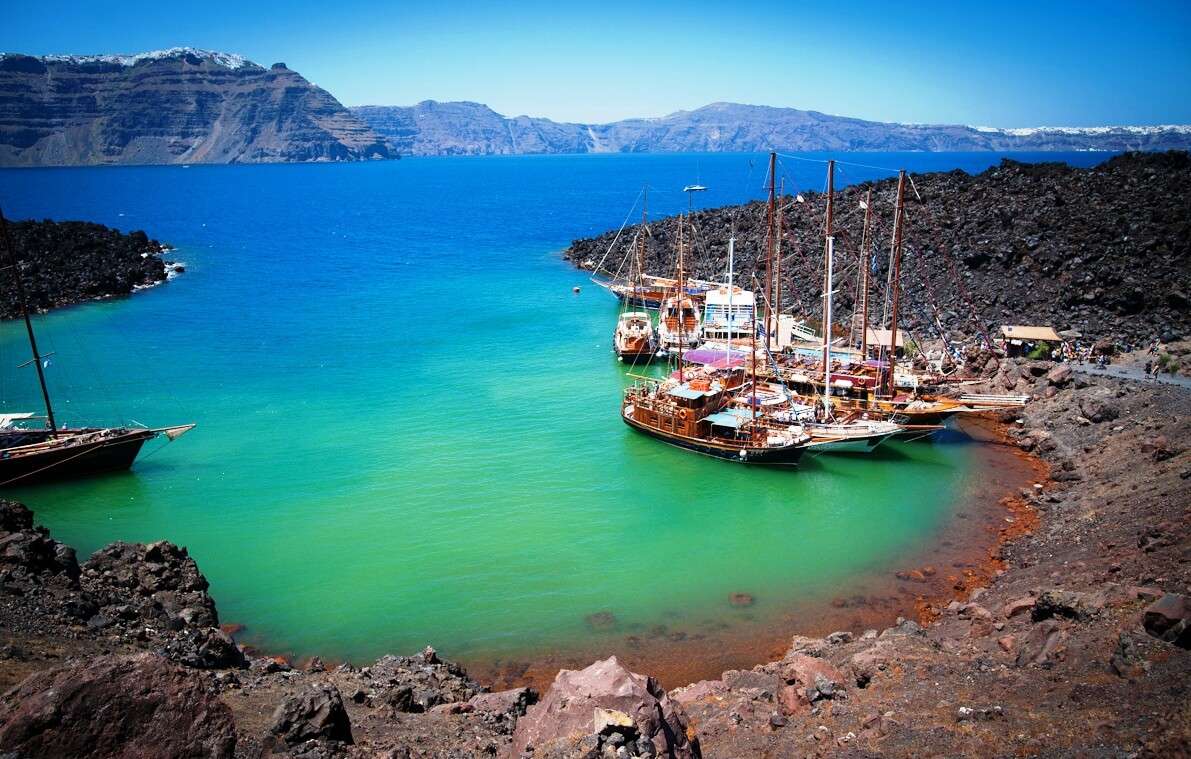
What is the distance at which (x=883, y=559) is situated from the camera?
26.3 m

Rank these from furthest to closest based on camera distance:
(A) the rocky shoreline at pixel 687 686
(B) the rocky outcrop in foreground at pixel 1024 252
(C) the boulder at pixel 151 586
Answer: (B) the rocky outcrop in foreground at pixel 1024 252, (C) the boulder at pixel 151 586, (A) the rocky shoreline at pixel 687 686

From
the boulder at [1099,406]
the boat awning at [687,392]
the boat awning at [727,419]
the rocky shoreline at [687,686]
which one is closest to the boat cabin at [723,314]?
the boat awning at [687,392]

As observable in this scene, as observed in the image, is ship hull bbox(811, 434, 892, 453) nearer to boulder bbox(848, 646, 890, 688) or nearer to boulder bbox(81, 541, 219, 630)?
boulder bbox(848, 646, 890, 688)

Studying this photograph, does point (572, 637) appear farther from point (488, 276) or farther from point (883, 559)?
point (488, 276)

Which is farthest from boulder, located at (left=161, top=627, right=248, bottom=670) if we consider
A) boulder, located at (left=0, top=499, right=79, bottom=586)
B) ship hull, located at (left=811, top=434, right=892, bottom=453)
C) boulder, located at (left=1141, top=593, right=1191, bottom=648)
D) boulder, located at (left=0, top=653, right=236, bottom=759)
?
ship hull, located at (left=811, top=434, right=892, bottom=453)

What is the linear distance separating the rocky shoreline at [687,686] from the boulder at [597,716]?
0.04 metres

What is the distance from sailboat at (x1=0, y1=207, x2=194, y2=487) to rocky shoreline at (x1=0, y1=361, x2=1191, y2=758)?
1079cm

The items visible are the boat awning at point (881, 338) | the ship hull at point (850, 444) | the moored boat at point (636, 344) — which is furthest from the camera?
the moored boat at point (636, 344)

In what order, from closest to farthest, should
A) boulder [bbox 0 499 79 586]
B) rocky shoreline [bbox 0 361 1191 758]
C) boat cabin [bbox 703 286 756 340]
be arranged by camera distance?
rocky shoreline [bbox 0 361 1191 758]
boulder [bbox 0 499 79 586]
boat cabin [bbox 703 286 756 340]

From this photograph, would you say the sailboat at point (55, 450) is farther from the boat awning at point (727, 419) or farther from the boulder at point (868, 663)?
the boulder at point (868, 663)

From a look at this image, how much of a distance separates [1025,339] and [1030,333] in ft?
1.82

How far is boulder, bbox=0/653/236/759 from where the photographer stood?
9.68 meters

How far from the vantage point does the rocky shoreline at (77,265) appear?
211ft

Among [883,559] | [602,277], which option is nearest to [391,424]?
[883,559]
